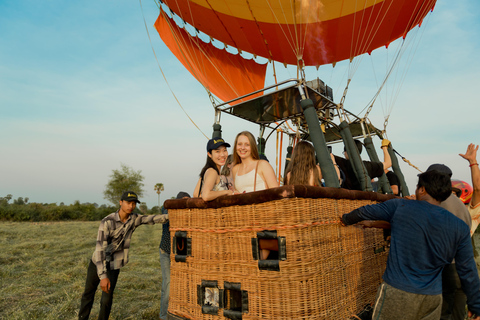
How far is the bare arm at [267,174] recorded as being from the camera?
274 centimetres

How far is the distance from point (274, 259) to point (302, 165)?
1056 mm

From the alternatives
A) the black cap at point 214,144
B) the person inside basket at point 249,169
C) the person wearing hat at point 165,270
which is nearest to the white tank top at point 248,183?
the person inside basket at point 249,169

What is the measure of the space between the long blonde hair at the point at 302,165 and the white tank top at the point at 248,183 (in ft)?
1.05

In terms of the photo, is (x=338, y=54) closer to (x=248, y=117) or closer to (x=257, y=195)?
(x=248, y=117)

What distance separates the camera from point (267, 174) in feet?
9.06

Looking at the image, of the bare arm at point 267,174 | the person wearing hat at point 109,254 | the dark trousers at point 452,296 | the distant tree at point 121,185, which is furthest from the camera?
the distant tree at point 121,185

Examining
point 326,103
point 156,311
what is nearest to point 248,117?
point 326,103

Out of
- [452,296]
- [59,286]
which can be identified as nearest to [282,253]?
[452,296]

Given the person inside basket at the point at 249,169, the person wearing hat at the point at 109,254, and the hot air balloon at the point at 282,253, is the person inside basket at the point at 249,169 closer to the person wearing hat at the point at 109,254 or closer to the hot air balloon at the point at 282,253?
the hot air balloon at the point at 282,253

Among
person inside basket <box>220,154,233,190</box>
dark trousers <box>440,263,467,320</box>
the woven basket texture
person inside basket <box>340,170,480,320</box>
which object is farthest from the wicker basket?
dark trousers <box>440,263,467,320</box>

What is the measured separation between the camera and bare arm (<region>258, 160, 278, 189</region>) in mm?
2744

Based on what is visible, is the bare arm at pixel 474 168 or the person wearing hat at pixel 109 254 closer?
the bare arm at pixel 474 168

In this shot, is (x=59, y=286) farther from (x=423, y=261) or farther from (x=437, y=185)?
(x=437, y=185)

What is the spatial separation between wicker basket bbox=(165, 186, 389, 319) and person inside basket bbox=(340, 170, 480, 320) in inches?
13.5
